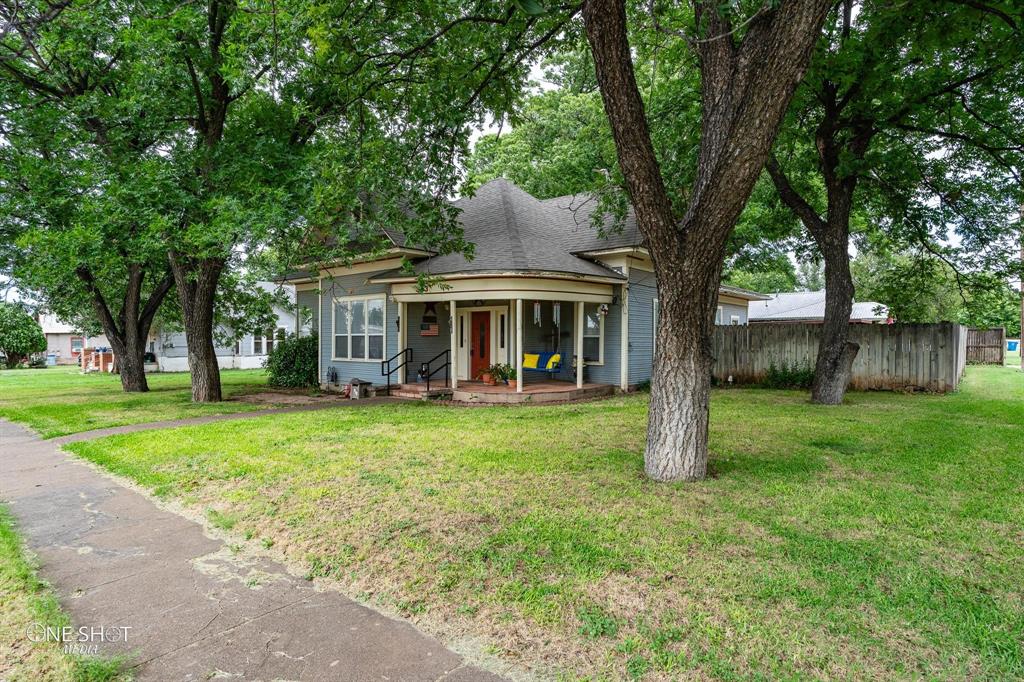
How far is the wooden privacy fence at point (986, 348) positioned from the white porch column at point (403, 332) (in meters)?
25.6

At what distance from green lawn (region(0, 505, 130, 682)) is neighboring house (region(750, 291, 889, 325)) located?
2405cm

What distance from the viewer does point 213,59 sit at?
1073cm

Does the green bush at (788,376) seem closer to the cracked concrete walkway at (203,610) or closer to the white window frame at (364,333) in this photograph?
the white window frame at (364,333)

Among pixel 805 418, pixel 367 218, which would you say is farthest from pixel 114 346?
pixel 805 418

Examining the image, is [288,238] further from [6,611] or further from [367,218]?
[6,611]

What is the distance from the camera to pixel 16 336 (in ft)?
99.2

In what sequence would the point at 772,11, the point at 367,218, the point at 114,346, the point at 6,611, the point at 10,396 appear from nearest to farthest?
the point at 6,611, the point at 772,11, the point at 367,218, the point at 10,396, the point at 114,346

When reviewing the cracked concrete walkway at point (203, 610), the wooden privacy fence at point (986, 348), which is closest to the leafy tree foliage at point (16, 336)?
the cracked concrete walkway at point (203, 610)

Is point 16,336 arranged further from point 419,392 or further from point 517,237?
point 517,237

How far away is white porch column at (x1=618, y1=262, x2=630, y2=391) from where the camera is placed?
13.3 m

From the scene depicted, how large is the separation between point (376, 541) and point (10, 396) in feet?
54.8

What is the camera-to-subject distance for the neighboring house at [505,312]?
12.8m

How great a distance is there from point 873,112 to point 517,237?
723 centimetres

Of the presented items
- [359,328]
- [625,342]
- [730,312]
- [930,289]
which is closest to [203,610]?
[625,342]
